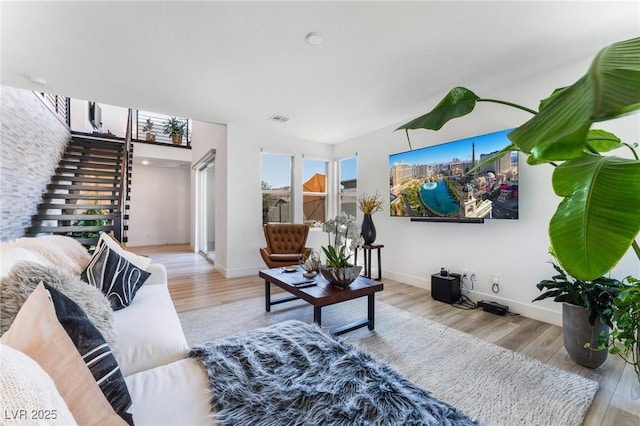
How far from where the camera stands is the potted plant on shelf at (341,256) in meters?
2.41

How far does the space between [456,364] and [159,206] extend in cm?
881

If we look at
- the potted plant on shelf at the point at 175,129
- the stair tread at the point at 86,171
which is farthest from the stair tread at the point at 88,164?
the potted plant on shelf at the point at 175,129

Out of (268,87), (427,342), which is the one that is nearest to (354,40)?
(268,87)

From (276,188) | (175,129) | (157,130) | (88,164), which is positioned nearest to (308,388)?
(276,188)

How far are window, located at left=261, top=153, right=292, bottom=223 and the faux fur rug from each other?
3738mm

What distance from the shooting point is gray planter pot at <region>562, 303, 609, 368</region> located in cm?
186

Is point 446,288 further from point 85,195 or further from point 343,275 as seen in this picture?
point 85,195

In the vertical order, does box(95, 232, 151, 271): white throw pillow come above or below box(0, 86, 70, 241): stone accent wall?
below

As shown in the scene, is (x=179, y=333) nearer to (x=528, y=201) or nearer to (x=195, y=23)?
(x=195, y=23)

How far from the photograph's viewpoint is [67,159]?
5.29m

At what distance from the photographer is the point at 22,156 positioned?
3590 mm

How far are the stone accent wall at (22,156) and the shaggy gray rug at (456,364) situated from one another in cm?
273

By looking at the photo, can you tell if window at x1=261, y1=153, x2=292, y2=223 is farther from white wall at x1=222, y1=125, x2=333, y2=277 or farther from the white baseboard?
the white baseboard

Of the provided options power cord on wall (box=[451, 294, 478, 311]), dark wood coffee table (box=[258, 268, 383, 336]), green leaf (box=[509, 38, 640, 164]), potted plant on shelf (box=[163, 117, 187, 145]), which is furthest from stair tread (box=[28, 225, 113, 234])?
green leaf (box=[509, 38, 640, 164])
